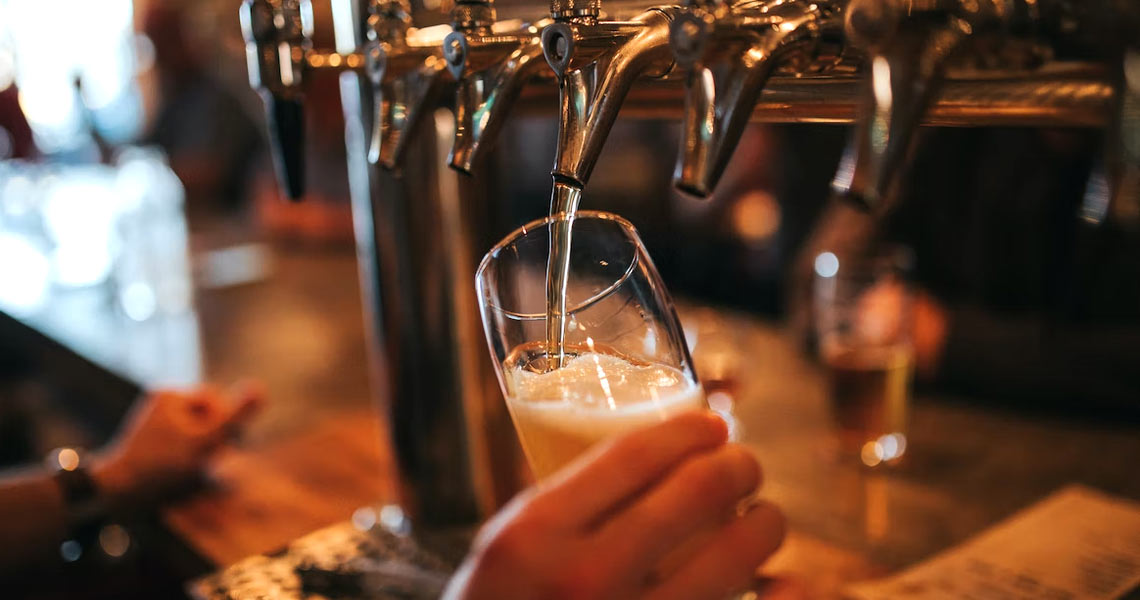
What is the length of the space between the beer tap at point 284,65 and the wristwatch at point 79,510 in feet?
1.86

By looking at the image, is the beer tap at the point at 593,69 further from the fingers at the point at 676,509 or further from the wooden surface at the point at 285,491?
the wooden surface at the point at 285,491

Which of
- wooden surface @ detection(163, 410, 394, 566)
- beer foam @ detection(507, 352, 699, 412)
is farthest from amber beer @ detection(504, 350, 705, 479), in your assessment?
wooden surface @ detection(163, 410, 394, 566)

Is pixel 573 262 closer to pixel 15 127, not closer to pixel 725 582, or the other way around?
pixel 725 582

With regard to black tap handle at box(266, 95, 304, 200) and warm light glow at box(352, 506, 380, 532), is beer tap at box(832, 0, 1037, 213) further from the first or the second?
warm light glow at box(352, 506, 380, 532)

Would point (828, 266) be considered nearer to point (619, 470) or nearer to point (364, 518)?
point (364, 518)

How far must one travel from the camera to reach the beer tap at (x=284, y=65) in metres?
0.79

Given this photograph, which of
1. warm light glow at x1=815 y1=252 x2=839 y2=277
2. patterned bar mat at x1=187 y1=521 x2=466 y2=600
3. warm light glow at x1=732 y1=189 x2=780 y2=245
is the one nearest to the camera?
patterned bar mat at x1=187 y1=521 x2=466 y2=600

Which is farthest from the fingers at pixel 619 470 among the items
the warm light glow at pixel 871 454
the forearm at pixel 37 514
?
the forearm at pixel 37 514

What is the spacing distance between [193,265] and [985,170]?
1.91 metres

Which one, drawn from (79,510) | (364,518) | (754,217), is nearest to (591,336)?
(364,518)

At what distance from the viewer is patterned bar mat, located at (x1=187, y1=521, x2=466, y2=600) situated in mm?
816

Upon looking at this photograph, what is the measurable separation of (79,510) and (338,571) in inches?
19.9

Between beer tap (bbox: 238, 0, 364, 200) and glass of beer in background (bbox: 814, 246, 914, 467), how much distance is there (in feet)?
2.14

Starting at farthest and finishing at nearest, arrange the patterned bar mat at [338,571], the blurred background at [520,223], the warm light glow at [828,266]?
the blurred background at [520,223]
the warm light glow at [828,266]
the patterned bar mat at [338,571]
